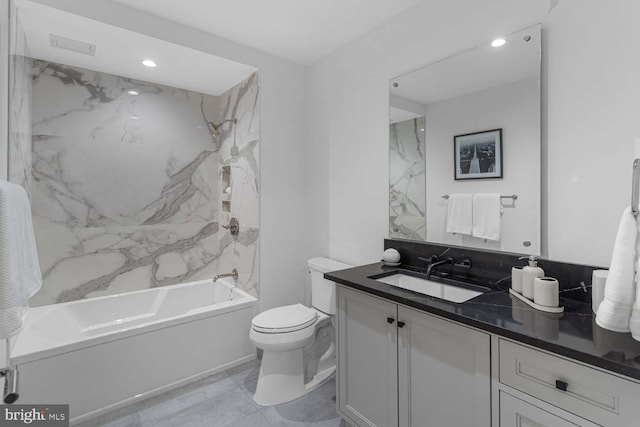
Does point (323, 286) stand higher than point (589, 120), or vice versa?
point (589, 120)

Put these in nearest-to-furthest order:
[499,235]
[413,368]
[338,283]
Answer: [413,368] < [499,235] < [338,283]

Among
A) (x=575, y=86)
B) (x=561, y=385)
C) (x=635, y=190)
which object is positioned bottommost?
(x=561, y=385)

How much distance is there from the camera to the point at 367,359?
163cm

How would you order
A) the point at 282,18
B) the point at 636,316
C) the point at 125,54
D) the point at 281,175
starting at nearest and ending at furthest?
the point at 636,316, the point at 282,18, the point at 125,54, the point at 281,175

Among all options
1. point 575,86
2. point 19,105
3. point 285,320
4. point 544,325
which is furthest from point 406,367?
point 19,105

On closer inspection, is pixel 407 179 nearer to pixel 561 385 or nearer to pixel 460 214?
pixel 460 214

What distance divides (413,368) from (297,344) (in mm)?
909

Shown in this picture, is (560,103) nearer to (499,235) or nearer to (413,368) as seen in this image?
(499,235)

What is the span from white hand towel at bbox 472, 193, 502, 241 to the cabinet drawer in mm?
733

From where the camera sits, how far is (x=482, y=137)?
169 cm

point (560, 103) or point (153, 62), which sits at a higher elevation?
point (153, 62)

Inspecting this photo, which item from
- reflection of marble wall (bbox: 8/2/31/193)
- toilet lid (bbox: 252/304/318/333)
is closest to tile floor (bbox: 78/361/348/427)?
toilet lid (bbox: 252/304/318/333)

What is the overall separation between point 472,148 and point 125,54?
8.52ft

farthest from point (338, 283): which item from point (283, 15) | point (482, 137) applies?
point (283, 15)
